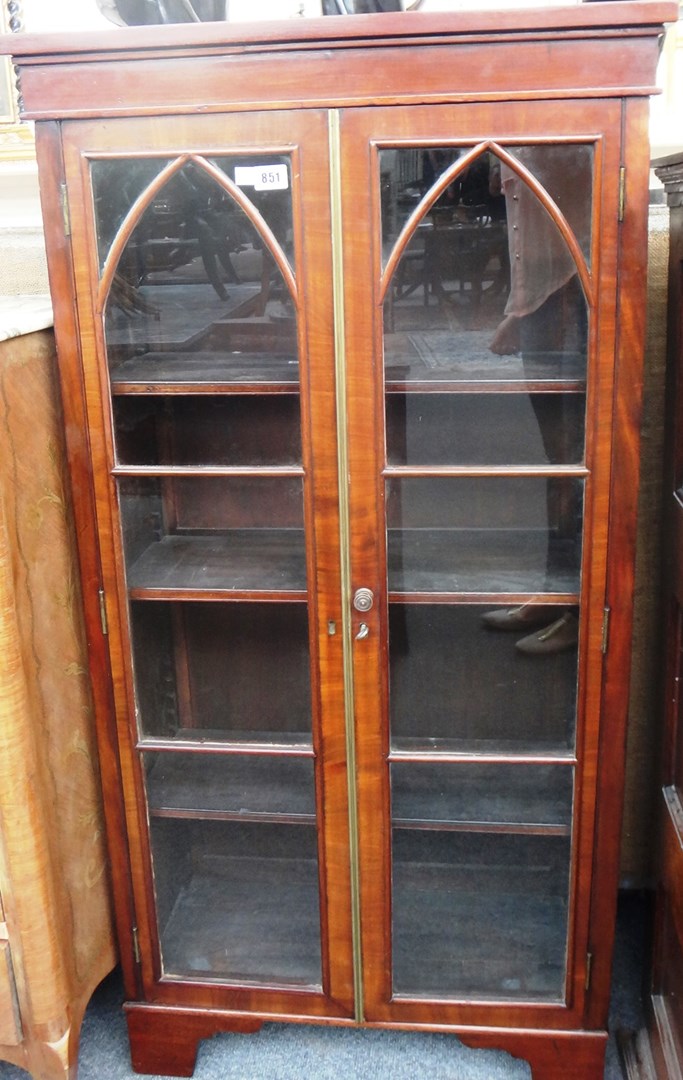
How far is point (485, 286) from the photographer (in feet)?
3.86

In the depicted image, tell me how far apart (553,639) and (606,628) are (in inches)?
3.2

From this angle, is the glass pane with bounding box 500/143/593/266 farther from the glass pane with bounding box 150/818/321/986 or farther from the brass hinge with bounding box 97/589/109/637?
the glass pane with bounding box 150/818/321/986

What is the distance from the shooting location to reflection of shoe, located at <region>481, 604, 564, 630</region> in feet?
4.12

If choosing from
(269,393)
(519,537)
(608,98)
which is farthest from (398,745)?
(608,98)

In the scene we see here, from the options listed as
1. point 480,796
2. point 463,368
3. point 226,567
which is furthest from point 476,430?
point 480,796

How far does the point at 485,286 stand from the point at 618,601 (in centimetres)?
42

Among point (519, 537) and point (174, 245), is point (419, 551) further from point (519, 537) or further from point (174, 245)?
point (174, 245)

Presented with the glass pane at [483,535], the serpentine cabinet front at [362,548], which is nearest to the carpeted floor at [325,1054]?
the serpentine cabinet front at [362,548]

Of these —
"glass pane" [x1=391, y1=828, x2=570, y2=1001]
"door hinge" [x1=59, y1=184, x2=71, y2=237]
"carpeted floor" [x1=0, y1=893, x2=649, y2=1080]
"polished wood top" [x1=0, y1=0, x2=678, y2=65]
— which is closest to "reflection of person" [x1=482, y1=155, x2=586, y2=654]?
"polished wood top" [x1=0, y1=0, x2=678, y2=65]

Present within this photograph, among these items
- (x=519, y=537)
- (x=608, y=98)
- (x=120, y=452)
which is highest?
(x=608, y=98)

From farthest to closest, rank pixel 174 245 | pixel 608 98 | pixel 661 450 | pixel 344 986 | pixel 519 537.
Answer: pixel 661 450 < pixel 344 986 < pixel 519 537 < pixel 174 245 < pixel 608 98

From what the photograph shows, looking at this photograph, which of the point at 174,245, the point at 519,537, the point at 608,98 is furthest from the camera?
the point at 519,537

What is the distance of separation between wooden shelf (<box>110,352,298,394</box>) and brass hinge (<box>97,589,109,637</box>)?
10.5 inches

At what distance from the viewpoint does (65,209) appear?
1.14m
